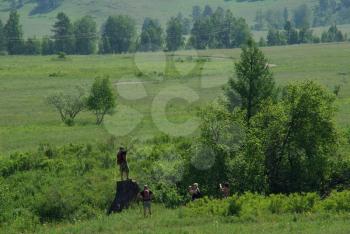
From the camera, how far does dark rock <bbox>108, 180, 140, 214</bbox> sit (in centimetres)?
3566

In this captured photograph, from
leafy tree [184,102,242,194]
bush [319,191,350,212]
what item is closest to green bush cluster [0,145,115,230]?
leafy tree [184,102,242,194]

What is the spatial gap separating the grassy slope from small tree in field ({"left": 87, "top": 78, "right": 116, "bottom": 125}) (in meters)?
1.40

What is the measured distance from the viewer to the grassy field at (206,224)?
89.7 feet

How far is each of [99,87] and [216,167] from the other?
102ft

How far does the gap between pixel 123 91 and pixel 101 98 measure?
26321 millimetres

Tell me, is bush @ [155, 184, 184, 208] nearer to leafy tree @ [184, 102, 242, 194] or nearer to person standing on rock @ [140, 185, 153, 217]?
leafy tree @ [184, 102, 242, 194]

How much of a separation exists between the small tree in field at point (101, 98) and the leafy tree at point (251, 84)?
24035 mm

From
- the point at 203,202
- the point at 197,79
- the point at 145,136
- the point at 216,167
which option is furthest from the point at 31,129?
the point at 197,79

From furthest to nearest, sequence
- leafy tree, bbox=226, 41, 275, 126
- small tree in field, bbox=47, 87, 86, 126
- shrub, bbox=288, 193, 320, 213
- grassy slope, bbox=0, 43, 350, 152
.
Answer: small tree in field, bbox=47, 87, 86, 126
grassy slope, bbox=0, 43, 350, 152
leafy tree, bbox=226, 41, 275, 126
shrub, bbox=288, 193, 320, 213

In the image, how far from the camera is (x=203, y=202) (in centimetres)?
3253

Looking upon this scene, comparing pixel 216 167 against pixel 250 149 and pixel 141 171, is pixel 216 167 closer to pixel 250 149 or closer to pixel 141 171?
pixel 250 149

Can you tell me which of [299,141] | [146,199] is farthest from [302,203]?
[146,199]

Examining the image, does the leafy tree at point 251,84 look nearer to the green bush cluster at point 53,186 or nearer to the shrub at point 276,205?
the green bush cluster at point 53,186

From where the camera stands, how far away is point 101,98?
218ft
